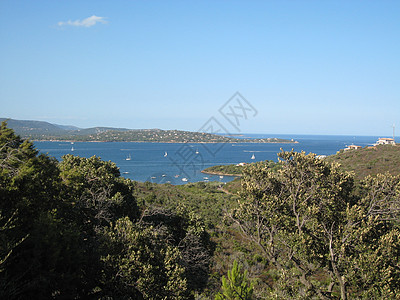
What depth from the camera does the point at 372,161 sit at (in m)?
35.6

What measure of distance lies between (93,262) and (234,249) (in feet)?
37.8

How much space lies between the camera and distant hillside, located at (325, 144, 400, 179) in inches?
1209

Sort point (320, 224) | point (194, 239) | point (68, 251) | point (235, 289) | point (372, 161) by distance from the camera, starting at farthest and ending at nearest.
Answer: point (372, 161)
point (194, 239)
point (320, 224)
point (68, 251)
point (235, 289)

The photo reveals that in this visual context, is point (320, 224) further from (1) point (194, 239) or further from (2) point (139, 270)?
(2) point (139, 270)

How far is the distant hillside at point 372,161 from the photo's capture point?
1209 inches

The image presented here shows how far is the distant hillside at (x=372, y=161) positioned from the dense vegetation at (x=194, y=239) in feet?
66.2

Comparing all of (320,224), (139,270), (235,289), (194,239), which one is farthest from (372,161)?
(139,270)

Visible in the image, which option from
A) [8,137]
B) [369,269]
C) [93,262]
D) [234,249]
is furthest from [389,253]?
[8,137]

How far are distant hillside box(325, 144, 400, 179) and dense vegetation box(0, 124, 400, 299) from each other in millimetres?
20183

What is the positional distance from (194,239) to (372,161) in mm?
31148

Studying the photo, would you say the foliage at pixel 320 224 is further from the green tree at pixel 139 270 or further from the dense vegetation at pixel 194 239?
the green tree at pixel 139 270

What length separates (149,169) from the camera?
94.1m

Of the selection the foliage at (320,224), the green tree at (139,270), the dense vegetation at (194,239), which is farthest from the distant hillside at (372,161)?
the green tree at (139,270)

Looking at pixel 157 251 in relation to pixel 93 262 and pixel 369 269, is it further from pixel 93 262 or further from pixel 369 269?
pixel 369 269
